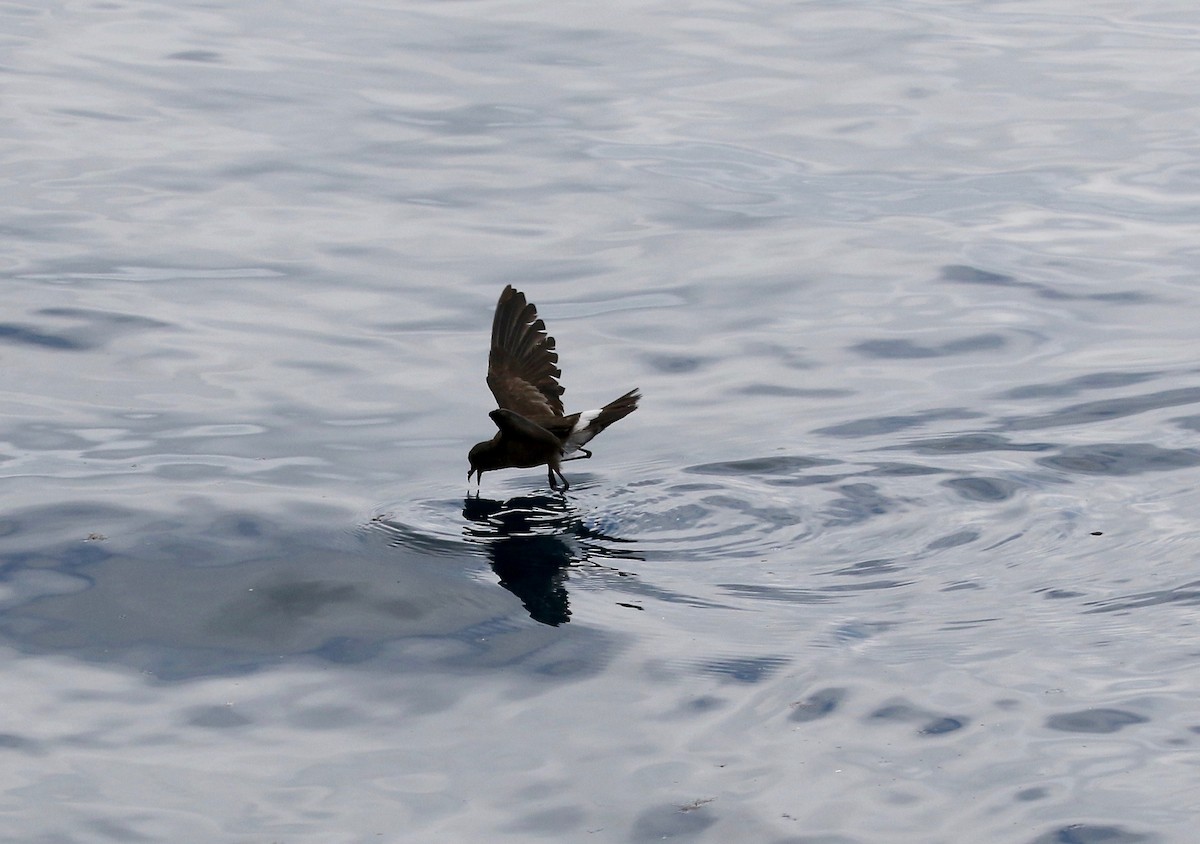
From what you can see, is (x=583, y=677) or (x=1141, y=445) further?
(x=1141, y=445)

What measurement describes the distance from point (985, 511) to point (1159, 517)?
2.58 feet

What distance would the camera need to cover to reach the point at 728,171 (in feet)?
46.3

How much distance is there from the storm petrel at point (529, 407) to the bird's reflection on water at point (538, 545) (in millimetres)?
238

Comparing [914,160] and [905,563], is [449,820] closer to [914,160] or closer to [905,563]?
[905,563]

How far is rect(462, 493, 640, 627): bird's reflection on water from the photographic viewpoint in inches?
266

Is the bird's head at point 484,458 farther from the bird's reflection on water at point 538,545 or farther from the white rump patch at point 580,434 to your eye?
the white rump patch at point 580,434

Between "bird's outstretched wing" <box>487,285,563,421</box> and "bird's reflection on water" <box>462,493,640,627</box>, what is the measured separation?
72cm

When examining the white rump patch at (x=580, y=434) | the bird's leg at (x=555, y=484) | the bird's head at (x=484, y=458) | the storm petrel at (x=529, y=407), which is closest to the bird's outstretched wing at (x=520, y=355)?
the storm petrel at (x=529, y=407)

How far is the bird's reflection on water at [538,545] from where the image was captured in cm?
676

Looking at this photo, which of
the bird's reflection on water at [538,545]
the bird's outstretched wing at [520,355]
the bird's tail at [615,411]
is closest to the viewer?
the bird's reflection on water at [538,545]

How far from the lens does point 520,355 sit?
28.4 feet

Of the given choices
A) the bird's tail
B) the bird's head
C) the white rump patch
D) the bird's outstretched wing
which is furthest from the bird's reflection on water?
the bird's outstretched wing

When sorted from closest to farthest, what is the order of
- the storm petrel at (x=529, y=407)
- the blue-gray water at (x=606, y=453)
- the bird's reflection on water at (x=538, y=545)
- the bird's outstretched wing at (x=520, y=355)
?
the blue-gray water at (x=606, y=453) → the bird's reflection on water at (x=538, y=545) → the storm petrel at (x=529, y=407) → the bird's outstretched wing at (x=520, y=355)

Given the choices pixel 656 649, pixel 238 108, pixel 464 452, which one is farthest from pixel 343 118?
pixel 656 649
